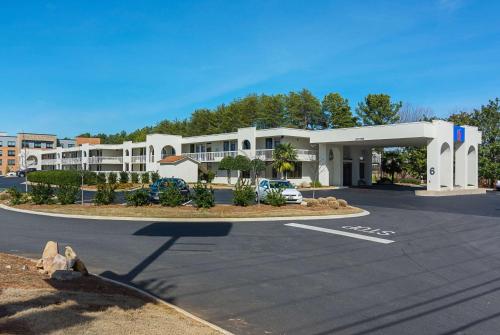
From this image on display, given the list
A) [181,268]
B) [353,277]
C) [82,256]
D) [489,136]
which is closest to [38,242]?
[82,256]

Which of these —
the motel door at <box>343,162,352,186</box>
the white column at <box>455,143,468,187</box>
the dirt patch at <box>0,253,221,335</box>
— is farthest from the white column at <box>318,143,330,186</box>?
the dirt patch at <box>0,253,221,335</box>

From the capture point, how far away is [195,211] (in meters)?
19.4

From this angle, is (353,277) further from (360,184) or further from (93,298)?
(360,184)

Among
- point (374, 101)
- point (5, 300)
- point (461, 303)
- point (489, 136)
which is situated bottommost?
point (461, 303)

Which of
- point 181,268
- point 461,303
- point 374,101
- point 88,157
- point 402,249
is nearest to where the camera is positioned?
point 461,303

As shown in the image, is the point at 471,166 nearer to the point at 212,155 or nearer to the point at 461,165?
the point at 461,165

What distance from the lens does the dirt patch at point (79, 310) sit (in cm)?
487

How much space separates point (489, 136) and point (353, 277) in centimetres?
5280

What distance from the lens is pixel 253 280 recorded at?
27.9 ft

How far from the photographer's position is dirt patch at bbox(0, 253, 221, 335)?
4867 millimetres

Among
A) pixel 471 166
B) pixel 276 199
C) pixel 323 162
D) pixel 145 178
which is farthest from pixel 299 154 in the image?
pixel 276 199

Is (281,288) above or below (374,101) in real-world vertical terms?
below

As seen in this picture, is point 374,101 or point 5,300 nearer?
point 5,300

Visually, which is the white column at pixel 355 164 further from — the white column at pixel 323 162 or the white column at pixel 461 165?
the white column at pixel 461 165
